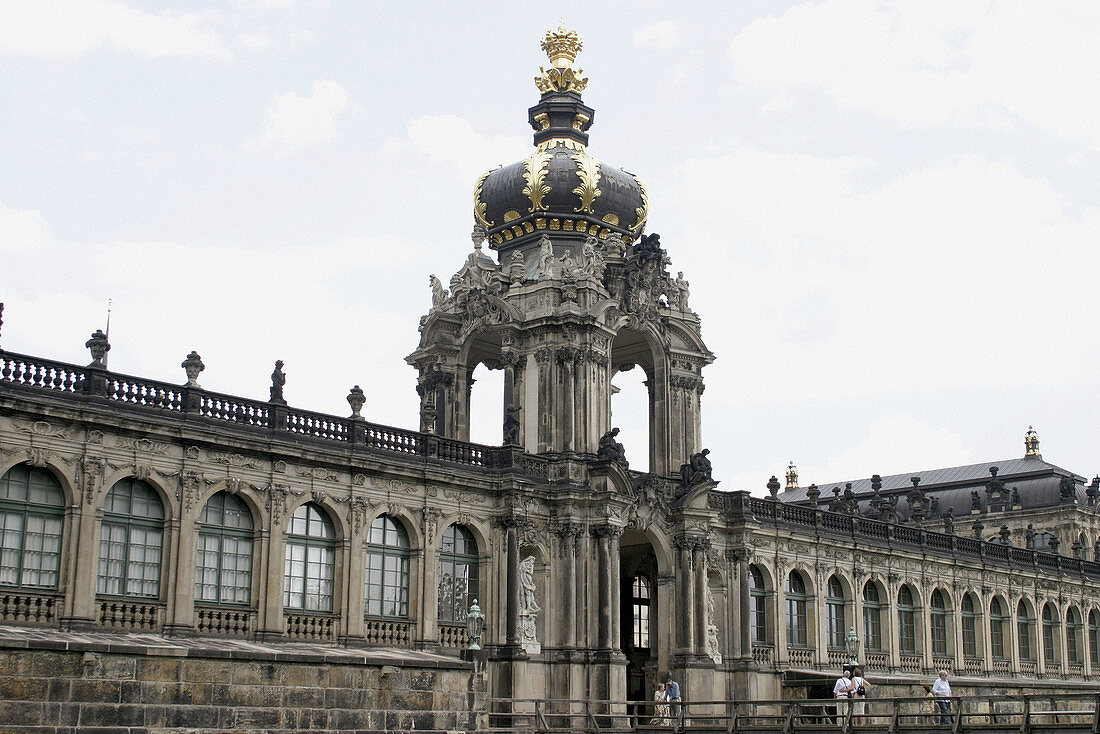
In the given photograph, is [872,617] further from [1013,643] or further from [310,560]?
[310,560]

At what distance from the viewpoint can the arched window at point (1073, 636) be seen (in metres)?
69.4

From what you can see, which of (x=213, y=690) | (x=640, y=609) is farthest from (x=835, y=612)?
(x=213, y=690)

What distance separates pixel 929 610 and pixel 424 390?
82.1 ft

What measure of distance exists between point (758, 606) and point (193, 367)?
24.6 metres

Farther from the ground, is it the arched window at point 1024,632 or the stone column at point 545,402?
the stone column at point 545,402

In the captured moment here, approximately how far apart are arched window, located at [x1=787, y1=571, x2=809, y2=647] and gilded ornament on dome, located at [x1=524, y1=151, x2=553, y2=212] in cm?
1716

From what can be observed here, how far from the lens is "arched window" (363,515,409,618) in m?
38.2

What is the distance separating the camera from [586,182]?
4778 cm

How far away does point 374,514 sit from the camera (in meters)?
38.2

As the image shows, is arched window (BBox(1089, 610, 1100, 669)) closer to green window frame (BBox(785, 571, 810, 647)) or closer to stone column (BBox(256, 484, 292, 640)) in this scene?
green window frame (BBox(785, 571, 810, 647))

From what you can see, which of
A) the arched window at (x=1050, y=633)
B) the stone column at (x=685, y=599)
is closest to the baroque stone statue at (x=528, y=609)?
the stone column at (x=685, y=599)

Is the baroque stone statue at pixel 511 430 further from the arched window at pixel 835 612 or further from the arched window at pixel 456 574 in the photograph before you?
the arched window at pixel 835 612

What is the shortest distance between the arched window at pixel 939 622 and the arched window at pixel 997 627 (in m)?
3.78

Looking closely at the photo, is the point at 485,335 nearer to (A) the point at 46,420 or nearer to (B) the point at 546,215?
(B) the point at 546,215
